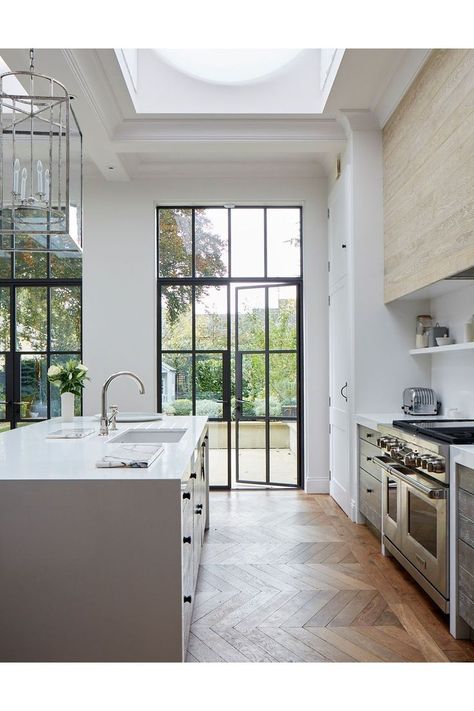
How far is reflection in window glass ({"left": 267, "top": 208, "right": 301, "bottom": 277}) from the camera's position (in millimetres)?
5383

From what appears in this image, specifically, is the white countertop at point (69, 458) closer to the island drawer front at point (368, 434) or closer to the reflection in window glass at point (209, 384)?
the island drawer front at point (368, 434)

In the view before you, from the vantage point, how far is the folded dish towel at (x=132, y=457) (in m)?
1.90

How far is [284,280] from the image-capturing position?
17.6 feet

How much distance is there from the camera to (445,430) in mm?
2668

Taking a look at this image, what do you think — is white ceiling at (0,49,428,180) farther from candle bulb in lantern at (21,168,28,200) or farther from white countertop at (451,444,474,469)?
white countertop at (451,444,474,469)

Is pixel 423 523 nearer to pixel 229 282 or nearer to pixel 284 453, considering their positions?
pixel 284 453

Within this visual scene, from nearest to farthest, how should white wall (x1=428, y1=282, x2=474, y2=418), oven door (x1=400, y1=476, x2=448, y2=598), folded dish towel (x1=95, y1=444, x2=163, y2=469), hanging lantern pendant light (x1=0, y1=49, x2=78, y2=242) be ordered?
folded dish towel (x1=95, y1=444, x2=163, y2=469), hanging lantern pendant light (x1=0, y1=49, x2=78, y2=242), oven door (x1=400, y1=476, x2=448, y2=598), white wall (x1=428, y1=282, x2=474, y2=418)

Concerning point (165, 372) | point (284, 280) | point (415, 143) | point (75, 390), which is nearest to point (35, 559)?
point (75, 390)

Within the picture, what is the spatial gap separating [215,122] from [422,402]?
9.30 ft

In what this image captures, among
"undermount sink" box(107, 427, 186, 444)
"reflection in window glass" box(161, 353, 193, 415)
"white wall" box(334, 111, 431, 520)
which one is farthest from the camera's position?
"reflection in window glass" box(161, 353, 193, 415)

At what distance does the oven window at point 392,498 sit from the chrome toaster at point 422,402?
2.80 feet

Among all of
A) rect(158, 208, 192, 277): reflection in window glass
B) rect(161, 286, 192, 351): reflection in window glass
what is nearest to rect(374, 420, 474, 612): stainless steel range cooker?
rect(161, 286, 192, 351): reflection in window glass

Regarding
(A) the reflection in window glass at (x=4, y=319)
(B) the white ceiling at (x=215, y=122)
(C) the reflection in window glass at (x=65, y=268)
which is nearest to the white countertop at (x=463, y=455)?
(B) the white ceiling at (x=215, y=122)

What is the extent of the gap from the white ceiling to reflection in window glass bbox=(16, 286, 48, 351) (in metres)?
1.47
